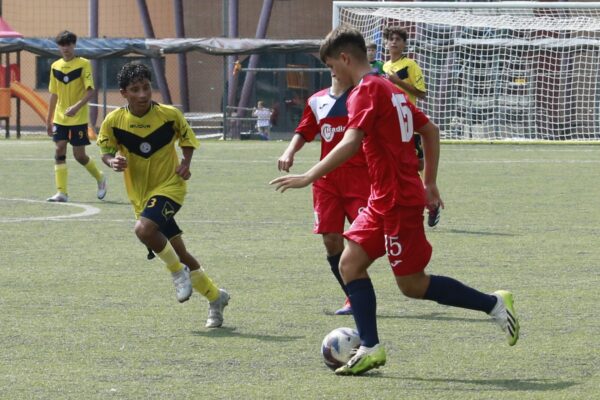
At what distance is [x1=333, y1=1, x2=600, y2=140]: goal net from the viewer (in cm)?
3006

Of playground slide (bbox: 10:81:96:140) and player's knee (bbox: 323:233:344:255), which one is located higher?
player's knee (bbox: 323:233:344:255)

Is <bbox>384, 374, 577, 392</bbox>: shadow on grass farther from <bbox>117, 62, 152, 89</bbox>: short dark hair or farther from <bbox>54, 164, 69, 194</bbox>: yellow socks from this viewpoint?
<bbox>54, 164, 69, 194</bbox>: yellow socks

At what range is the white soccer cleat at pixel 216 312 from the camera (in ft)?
24.8

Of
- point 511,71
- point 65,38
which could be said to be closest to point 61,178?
point 65,38

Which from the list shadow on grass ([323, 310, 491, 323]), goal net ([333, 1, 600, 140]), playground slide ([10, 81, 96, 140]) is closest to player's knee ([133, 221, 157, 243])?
shadow on grass ([323, 310, 491, 323])

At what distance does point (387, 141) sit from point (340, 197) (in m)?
1.85

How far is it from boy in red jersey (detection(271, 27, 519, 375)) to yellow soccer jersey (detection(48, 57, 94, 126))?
10137 mm

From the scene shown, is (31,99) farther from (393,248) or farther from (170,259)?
(393,248)

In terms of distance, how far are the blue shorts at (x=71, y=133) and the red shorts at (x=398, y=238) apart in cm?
1011

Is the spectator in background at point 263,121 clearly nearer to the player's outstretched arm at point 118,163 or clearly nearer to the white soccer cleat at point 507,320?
the player's outstretched arm at point 118,163

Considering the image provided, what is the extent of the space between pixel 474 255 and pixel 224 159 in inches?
535

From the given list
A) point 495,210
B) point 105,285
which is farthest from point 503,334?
point 495,210

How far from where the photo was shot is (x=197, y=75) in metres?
43.4

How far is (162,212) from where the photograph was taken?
789 cm
